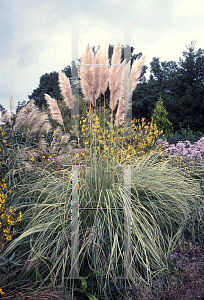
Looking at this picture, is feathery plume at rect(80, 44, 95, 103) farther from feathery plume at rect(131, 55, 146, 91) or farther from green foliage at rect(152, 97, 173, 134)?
green foliage at rect(152, 97, 173, 134)

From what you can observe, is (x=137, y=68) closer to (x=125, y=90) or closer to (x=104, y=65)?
(x=125, y=90)

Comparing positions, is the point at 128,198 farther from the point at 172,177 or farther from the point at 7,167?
the point at 7,167

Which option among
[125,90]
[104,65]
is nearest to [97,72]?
[104,65]

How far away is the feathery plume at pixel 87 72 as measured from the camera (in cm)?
244

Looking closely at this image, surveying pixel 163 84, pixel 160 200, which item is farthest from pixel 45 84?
pixel 160 200

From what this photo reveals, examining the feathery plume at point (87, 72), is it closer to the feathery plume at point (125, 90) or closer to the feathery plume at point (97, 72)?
the feathery plume at point (97, 72)

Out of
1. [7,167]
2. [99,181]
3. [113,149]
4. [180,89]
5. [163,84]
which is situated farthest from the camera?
[163,84]

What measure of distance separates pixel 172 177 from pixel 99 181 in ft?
3.11

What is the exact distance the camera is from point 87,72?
97.3 inches

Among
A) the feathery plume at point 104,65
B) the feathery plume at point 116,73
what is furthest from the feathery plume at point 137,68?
the feathery plume at point 104,65

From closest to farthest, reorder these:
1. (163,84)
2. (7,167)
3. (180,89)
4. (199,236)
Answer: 1. (199,236)
2. (7,167)
3. (180,89)
4. (163,84)

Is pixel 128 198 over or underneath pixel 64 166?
underneath

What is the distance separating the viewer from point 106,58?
2.51 meters

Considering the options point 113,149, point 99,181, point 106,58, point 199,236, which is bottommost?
point 199,236
